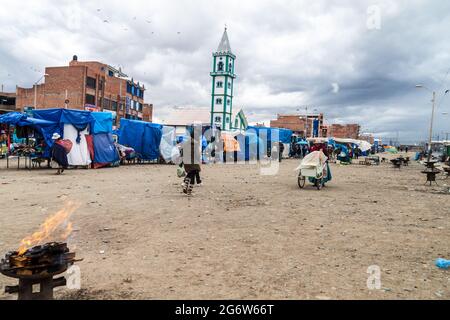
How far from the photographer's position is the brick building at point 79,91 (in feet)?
185

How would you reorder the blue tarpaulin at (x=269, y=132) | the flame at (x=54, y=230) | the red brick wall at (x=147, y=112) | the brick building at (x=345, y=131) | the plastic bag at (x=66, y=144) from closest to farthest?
the flame at (x=54, y=230) < the plastic bag at (x=66, y=144) < the blue tarpaulin at (x=269, y=132) < the red brick wall at (x=147, y=112) < the brick building at (x=345, y=131)

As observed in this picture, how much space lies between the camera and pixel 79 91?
5641cm

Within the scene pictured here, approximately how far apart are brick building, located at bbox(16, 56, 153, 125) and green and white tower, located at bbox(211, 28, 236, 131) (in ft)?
63.7

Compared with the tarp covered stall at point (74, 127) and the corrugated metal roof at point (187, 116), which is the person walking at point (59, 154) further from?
the corrugated metal roof at point (187, 116)

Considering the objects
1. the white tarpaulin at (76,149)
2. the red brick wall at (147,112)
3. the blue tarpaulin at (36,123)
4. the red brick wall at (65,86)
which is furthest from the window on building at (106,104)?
the blue tarpaulin at (36,123)

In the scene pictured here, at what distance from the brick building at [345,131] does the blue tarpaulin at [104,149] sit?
369 ft

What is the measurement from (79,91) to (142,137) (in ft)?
122

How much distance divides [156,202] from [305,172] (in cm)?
681

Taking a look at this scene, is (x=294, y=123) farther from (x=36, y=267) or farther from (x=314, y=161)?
(x=36, y=267)

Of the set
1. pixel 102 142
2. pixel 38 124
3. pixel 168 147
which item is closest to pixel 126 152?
pixel 102 142

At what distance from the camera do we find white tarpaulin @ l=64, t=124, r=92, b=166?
18.5m
